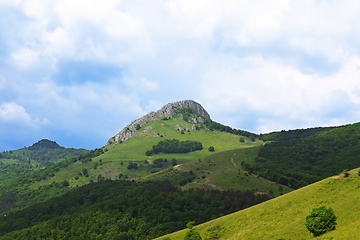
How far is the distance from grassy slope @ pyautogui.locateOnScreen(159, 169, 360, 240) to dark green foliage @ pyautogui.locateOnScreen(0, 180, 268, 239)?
50.7m

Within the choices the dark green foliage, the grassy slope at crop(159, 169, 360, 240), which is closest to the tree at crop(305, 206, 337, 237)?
the grassy slope at crop(159, 169, 360, 240)

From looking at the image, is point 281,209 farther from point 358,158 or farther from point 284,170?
point 358,158

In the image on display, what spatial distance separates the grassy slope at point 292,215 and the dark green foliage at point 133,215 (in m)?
50.7

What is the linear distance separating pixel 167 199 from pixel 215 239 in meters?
83.2

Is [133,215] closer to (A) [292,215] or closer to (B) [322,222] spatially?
(A) [292,215]

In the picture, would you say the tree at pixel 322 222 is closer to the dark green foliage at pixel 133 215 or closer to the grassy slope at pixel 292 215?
the grassy slope at pixel 292 215

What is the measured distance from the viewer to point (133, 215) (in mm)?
129000

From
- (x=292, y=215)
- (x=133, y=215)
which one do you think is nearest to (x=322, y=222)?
(x=292, y=215)

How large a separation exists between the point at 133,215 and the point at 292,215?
3870 inches

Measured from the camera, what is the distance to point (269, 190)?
154 metres

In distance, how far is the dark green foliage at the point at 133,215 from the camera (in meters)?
115

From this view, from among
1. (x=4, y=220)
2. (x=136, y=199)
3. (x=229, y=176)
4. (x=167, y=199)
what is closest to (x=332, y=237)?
(x=167, y=199)

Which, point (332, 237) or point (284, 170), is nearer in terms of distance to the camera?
point (332, 237)

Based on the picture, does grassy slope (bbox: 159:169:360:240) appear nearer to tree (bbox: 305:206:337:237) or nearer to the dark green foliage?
tree (bbox: 305:206:337:237)
